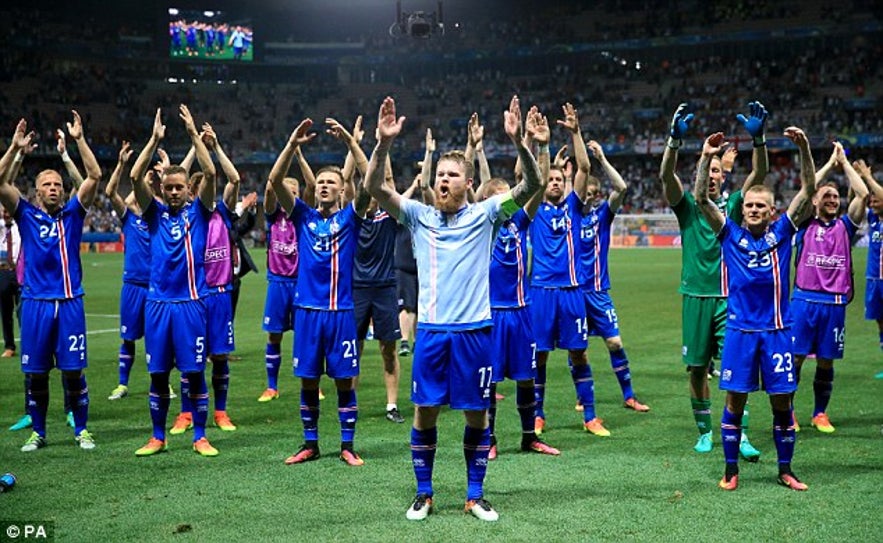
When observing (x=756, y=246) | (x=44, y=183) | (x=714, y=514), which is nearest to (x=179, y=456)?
(x=44, y=183)

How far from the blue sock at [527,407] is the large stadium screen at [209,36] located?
57.3 meters

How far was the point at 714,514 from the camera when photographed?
6293mm

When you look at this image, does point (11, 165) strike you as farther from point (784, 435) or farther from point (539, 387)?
point (784, 435)

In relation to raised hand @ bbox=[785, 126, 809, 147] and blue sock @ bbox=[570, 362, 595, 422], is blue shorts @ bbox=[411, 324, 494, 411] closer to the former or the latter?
raised hand @ bbox=[785, 126, 809, 147]

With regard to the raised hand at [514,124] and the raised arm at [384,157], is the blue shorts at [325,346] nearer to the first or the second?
the raised arm at [384,157]

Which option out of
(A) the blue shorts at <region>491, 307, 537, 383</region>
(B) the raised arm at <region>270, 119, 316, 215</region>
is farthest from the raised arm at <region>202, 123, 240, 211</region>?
(A) the blue shorts at <region>491, 307, 537, 383</region>

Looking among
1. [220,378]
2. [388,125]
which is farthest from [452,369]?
[220,378]

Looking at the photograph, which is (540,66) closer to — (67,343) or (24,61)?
(24,61)

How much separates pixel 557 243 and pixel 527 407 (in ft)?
6.12

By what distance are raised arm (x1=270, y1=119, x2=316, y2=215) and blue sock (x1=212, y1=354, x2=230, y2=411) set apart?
6.65 ft

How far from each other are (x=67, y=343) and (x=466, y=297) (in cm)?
402

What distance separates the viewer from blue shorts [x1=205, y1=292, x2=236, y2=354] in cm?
913

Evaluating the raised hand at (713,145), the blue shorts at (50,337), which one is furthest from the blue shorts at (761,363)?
the blue shorts at (50,337)

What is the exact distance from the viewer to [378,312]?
9844 millimetres
